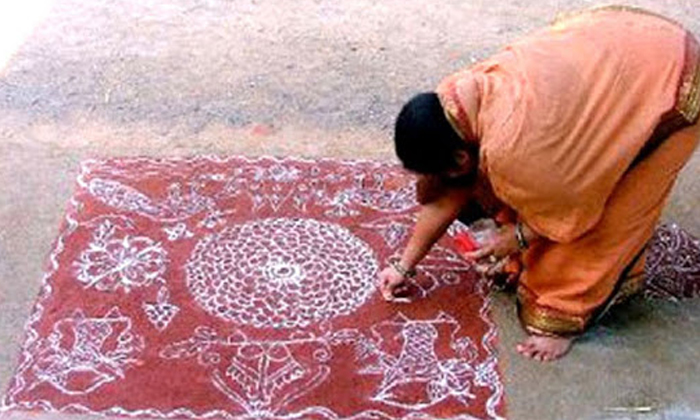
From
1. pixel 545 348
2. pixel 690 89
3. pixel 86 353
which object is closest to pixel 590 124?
pixel 690 89

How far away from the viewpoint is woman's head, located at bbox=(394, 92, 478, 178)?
97.7 inches

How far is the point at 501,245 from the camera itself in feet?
9.29

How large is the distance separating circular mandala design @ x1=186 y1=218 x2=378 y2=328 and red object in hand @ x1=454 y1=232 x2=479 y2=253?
267 mm

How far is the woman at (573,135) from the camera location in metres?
2.46

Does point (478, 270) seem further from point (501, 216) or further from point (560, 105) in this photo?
point (560, 105)

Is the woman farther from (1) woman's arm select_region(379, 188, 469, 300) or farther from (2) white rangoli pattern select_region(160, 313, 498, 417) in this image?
(2) white rangoli pattern select_region(160, 313, 498, 417)

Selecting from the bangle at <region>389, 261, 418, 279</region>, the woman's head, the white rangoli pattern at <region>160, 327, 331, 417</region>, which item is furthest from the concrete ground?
the woman's head

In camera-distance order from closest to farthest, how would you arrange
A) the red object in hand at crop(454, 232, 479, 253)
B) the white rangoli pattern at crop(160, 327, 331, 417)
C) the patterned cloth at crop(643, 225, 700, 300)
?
1. the white rangoli pattern at crop(160, 327, 331, 417)
2. the patterned cloth at crop(643, 225, 700, 300)
3. the red object in hand at crop(454, 232, 479, 253)

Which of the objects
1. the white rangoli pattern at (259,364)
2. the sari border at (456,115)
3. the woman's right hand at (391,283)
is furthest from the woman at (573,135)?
the white rangoli pattern at (259,364)

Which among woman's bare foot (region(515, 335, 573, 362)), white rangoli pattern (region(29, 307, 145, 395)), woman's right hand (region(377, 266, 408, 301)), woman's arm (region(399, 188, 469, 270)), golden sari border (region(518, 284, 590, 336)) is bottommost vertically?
woman's bare foot (region(515, 335, 573, 362))

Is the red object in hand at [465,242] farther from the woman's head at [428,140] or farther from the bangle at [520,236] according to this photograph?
the woman's head at [428,140]

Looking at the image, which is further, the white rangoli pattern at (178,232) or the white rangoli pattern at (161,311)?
the white rangoli pattern at (178,232)

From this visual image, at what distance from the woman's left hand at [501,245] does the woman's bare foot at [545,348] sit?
24 cm

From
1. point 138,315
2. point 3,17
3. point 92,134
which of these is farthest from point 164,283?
point 3,17
